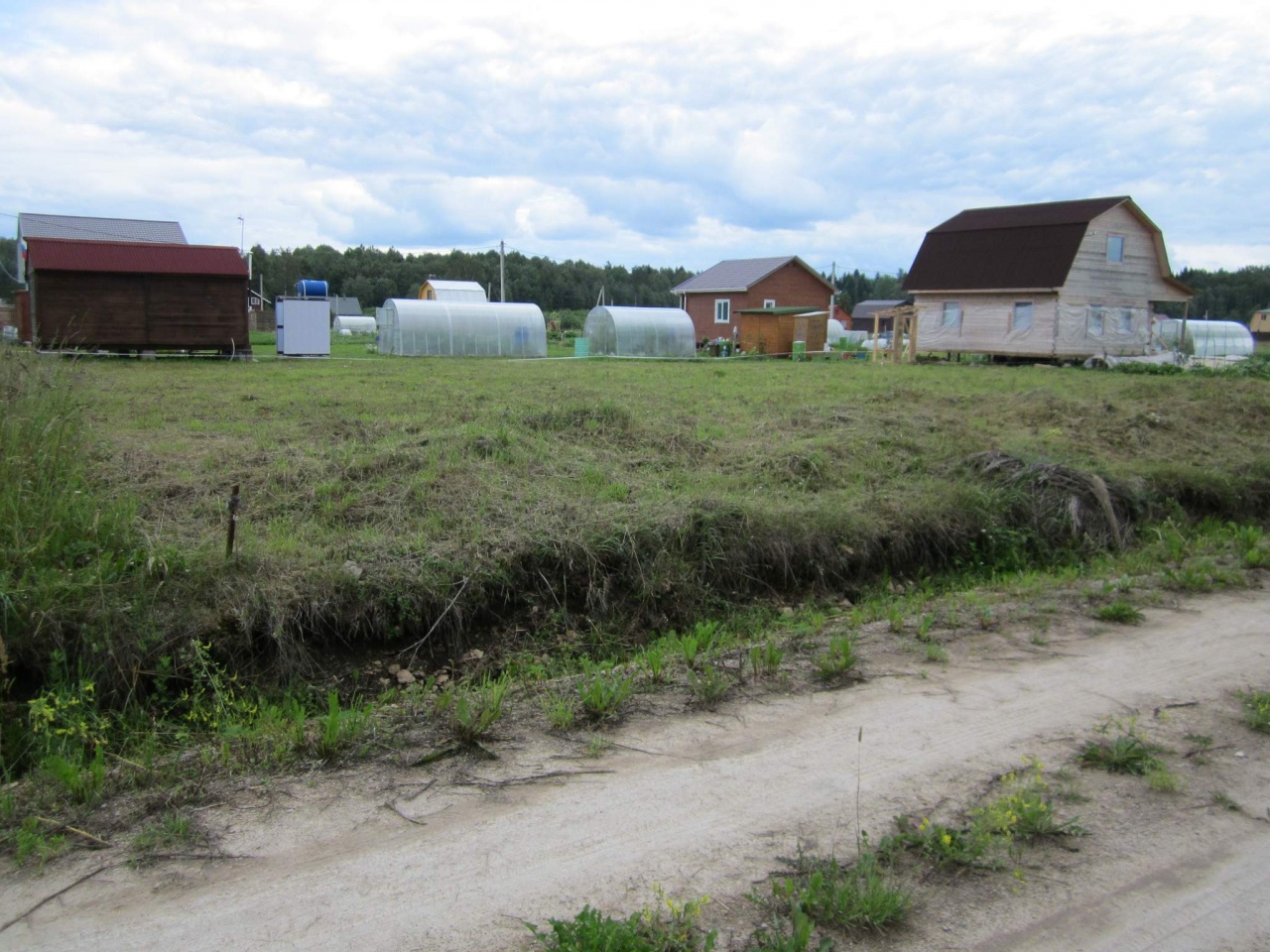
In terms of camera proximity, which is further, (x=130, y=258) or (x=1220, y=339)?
(x=1220, y=339)

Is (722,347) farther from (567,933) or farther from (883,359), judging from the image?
(567,933)

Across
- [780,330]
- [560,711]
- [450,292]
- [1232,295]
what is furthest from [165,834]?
[1232,295]

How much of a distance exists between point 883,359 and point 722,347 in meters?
7.58

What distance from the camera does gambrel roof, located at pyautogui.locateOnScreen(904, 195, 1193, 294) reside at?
1273 inches

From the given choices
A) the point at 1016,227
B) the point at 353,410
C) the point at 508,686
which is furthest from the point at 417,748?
the point at 1016,227

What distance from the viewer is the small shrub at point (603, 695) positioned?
180 inches

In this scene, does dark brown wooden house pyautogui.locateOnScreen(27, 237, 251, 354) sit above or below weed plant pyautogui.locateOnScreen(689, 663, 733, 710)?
above

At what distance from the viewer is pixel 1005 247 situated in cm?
3434

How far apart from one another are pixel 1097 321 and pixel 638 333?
1763 cm

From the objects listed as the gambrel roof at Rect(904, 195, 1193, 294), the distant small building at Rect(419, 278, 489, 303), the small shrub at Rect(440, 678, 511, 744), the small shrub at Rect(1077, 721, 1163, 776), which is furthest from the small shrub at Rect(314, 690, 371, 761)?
the distant small building at Rect(419, 278, 489, 303)

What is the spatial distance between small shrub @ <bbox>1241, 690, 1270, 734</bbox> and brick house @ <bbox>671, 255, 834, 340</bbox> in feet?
140

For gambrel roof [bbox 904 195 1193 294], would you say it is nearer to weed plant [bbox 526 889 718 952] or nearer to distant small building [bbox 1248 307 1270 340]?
weed plant [bbox 526 889 718 952]

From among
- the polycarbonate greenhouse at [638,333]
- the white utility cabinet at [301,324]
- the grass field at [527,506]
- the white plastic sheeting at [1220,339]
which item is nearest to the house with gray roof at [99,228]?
the white utility cabinet at [301,324]

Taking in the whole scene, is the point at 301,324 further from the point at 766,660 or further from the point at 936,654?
the point at 936,654
